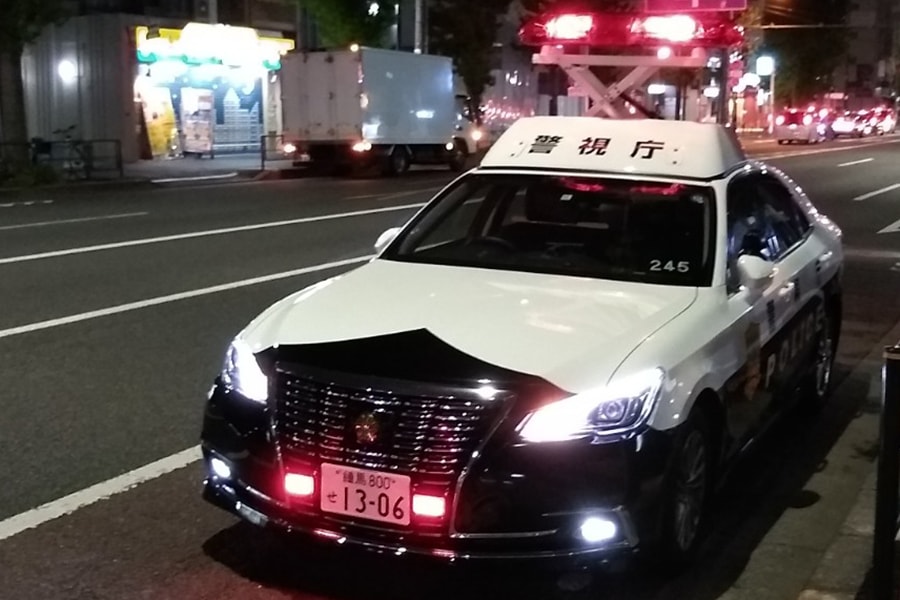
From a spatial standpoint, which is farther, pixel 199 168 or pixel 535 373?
pixel 199 168

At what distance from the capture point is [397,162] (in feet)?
109

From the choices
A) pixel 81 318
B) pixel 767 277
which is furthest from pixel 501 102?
pixel 767 277

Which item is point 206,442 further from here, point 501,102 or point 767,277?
point 501,102

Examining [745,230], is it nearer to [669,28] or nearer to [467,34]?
[669,28]

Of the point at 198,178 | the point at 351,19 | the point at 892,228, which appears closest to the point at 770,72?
the point at 351,19

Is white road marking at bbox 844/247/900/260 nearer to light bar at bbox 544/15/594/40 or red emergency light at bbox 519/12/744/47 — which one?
red emergency light at bbox 519/12/744/47

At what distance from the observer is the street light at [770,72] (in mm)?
72500

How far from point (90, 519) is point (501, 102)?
47.9 meters

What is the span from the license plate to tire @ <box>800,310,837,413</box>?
3.51 meters

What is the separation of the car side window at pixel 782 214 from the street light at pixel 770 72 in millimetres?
66491

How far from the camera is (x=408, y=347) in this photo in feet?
14.8

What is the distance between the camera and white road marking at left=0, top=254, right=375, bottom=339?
9.46 m

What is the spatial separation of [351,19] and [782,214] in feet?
100

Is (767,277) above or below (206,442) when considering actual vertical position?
above
